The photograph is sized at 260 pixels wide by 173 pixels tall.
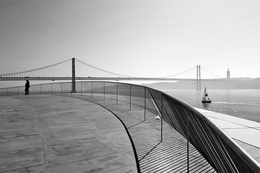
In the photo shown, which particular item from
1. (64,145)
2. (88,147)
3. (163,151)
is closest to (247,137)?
(163,151)

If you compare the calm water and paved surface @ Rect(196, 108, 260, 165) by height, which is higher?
paved surface @ Rect(196, 108, 260, 165)

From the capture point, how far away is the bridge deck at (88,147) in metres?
3.27

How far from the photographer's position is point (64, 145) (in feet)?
14.0

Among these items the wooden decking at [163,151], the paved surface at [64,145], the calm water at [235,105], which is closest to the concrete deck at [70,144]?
the paved surface at [64,145]

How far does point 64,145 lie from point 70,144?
13cm

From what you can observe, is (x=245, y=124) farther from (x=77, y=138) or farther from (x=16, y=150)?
(x=16, y=150)

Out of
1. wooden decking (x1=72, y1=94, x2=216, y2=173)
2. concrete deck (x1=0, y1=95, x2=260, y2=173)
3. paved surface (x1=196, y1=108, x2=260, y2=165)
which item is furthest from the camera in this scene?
paved surface (x1=196, y1=108, x2=260, y2=165)

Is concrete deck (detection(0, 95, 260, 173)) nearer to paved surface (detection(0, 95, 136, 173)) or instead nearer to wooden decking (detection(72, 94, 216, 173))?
paved surface (detection(0, 95, 136, 173))

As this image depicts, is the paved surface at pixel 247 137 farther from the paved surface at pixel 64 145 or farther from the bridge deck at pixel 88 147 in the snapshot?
the paved surface at pixel 64 145

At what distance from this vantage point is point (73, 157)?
3.64 metres

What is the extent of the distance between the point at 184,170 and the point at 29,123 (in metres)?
4.97

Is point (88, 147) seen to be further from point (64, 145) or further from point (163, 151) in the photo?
point (163, 151)

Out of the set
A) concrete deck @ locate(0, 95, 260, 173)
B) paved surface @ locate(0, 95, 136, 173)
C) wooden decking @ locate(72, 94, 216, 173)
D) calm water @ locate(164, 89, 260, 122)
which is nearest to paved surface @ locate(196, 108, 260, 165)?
concrete deck @ locate(0, 95, 260, 173)

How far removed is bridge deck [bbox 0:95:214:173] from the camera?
3.27 metres
